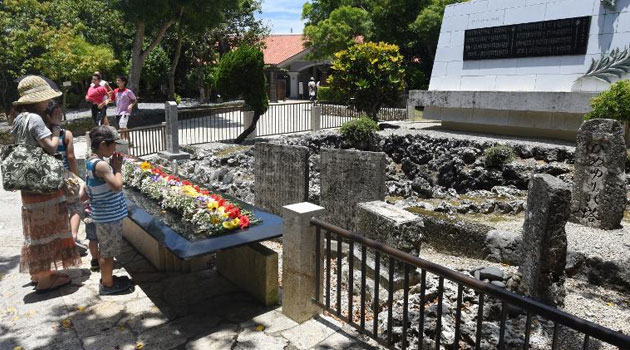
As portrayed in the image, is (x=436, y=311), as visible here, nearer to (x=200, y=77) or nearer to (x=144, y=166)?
(x=144, y=166)

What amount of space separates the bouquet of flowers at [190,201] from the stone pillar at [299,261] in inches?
31.1

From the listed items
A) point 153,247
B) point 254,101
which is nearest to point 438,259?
point 153,247

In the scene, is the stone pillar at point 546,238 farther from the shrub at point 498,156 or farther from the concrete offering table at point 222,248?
the shrub at point 498,156

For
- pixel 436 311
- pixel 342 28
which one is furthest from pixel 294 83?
pixel 436 311

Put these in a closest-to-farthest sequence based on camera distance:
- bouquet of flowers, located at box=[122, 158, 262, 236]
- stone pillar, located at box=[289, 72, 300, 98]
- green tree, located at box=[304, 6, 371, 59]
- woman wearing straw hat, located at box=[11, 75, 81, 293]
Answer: woman wearing straw hat, located at box=[11, 75, 81, 293] → bouquet of flowers, located at box=[122, 158, 262, 236] → green tree, located at box=[304, 6, 371, 59] → stone pillar, located at box=[289, 72, 300, 98]

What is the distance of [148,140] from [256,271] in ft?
34.3

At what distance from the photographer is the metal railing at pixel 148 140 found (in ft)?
44.2

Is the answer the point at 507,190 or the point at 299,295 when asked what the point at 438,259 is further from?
the point at 507,190

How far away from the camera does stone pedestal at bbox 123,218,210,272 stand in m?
5.60

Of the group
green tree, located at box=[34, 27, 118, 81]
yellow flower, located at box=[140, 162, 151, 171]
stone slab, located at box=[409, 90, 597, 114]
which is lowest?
yellow flower, located at box=[140, 162, 151, 171]

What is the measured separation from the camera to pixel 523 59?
45.4ft

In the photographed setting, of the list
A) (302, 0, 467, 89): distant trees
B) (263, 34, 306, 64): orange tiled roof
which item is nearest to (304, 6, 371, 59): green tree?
(302, 0, 467, 89): distant trees

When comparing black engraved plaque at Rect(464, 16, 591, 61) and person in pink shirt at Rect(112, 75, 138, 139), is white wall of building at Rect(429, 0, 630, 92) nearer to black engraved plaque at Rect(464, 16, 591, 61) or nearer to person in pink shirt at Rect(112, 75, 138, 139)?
black engraved plaque at Rect(464, 16, 591, 61)

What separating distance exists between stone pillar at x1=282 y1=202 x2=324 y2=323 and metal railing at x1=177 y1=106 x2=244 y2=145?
11.6 m
